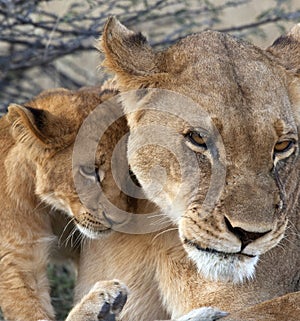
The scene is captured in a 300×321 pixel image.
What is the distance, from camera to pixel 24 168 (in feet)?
10.3

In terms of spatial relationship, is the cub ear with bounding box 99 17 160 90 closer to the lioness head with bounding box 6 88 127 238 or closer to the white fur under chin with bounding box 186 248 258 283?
the lioness head with bounding box 6 88 127 238

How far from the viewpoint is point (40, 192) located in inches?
119

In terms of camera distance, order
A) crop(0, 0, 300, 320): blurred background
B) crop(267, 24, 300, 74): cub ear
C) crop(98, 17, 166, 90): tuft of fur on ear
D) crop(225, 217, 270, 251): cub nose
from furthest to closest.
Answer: crop(0, 0, 300, 320): blurred background
crop(267, 24, 300, 74): cub ear
crop(98, 17, 166, 90): tuft of fur on ear
crop(225, 217, 270, 251): cub nose

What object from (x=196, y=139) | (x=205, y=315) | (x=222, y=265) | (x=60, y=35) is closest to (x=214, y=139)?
(x=196, y=139)

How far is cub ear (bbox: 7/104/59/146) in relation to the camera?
2.98 meters

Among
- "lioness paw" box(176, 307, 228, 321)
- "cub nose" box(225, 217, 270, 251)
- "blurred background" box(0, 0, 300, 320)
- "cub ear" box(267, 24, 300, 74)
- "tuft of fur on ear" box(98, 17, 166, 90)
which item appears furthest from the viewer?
"blurred background" box(0, 0, 300, 320)

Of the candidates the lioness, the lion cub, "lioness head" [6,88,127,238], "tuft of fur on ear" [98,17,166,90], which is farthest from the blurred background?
"tuft of fur on ear" [98,17,166,90]

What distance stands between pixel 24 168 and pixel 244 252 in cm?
92

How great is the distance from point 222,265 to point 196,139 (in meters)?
0.36

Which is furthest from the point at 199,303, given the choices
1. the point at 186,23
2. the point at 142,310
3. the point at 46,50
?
the point at 186,23

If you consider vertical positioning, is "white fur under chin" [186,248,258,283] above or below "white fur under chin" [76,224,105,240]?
above

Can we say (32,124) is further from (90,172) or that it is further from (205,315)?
(205,315)

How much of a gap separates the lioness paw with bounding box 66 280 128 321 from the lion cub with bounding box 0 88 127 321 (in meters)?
0.24

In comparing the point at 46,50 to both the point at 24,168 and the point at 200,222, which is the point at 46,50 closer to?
the point at 24,168
